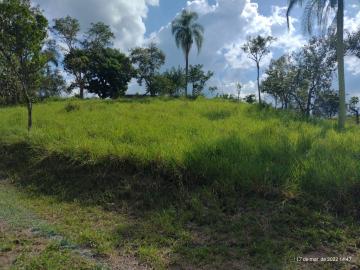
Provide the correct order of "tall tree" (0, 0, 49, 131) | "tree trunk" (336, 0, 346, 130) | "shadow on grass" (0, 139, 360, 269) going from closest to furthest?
"shadow on grass" (0, 139, 360, 269)
"tall tree" (0, 0, 49, 131)
"tree trunk" (336, 0, 346, 130)

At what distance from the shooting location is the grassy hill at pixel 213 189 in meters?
4.29

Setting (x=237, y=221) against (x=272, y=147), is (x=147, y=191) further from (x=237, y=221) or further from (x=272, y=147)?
(x=272, y=147)

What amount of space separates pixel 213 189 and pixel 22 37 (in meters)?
8.49

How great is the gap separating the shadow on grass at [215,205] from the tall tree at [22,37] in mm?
5151

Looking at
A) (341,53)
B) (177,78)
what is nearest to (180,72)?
(177,78)

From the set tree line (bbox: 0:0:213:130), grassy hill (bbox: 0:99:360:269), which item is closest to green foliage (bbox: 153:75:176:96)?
tree line (bbox: 0:0:213:130)

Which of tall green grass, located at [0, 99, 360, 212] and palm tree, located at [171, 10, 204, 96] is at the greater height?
palm tree, located at [171, 10, 204, 96]

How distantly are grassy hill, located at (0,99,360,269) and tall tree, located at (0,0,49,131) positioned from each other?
12.7ft

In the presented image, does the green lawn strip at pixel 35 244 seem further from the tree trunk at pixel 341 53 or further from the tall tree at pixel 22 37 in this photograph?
the tree trunk at pixel 341 53

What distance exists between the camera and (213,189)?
566 cm

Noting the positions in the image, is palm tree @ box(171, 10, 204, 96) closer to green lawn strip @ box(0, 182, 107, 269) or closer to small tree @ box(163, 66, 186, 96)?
small tree @ box(163, 66, 186, 96)

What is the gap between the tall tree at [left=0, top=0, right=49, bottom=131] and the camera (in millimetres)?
10730

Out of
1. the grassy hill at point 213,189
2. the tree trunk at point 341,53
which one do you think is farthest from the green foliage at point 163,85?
the grassy hill at point 213,189

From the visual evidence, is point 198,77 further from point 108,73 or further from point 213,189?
point 213,189
